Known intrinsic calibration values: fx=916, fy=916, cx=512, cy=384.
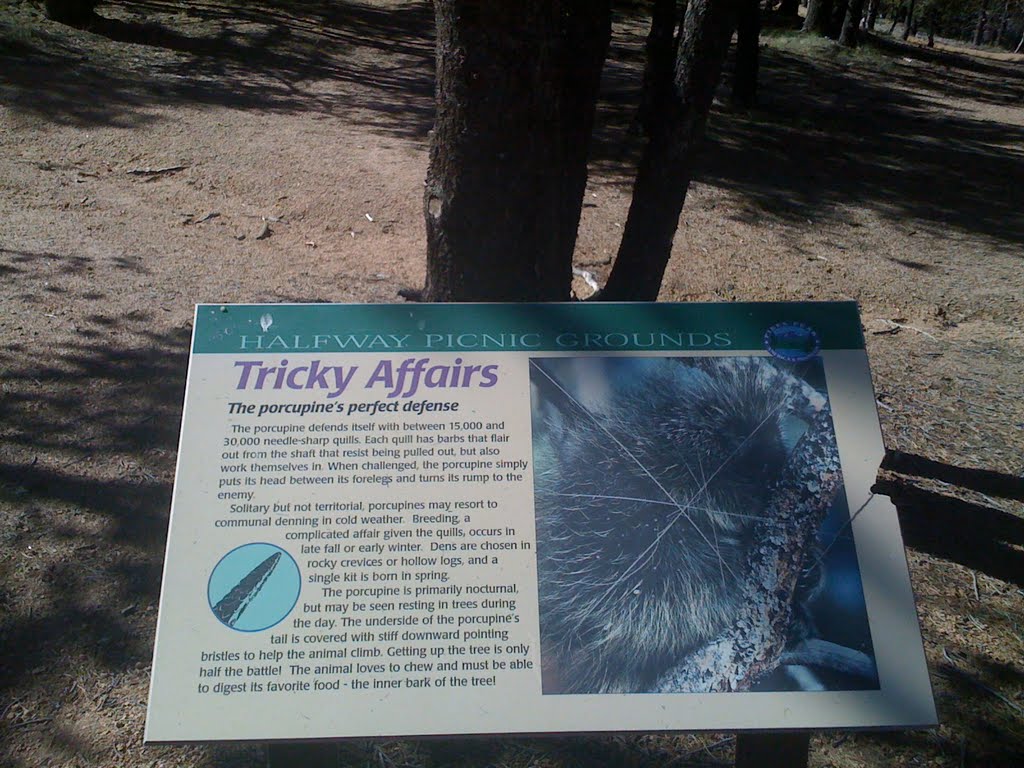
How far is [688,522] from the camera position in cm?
208

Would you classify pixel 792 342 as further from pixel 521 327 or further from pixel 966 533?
pixel 966 533

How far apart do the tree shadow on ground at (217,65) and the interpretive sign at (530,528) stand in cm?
692

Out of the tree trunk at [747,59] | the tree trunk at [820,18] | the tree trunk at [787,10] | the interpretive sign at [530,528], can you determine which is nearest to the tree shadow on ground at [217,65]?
the tree trunk at [747,59]

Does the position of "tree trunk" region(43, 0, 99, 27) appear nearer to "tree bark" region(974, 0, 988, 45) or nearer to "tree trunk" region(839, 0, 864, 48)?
"tree trunk" region(839, 0, 864, 48)

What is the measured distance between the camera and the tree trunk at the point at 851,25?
701 inches

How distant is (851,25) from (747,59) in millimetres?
8978

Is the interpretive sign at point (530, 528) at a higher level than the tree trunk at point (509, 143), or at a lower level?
→ lower

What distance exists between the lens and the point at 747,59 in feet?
35.5

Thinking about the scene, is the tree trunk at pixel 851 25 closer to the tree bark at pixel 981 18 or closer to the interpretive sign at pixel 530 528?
the interpretive sign at pixel 530 528

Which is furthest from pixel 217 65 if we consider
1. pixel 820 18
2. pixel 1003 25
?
pixel 1003 25

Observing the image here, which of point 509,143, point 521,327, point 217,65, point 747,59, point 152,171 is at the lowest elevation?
point 152,171

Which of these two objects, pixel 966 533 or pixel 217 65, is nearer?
pixel 966 533

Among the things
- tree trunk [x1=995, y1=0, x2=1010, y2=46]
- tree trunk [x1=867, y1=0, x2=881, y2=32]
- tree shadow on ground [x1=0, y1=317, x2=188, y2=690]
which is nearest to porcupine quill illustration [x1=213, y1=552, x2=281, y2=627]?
tree shadow on ground [x1=0, y1=317, x2=188, y2=690]

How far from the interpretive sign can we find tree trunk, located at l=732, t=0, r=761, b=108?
9.08 metres
